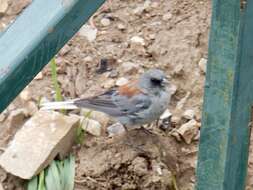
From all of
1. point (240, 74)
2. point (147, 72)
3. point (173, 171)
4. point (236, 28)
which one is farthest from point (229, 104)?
point (147, 72)

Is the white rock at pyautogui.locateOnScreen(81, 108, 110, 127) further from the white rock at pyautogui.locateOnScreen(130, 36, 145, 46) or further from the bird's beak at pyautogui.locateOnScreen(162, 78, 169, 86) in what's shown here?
the white rock at pyautogui.locateOnScreen(130, 36, 145, 46)

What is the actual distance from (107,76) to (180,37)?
481mm

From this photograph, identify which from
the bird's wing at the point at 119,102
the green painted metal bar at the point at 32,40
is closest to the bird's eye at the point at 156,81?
the bird's wing at the point at 119,102

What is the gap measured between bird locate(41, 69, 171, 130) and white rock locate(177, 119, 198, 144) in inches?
6.3

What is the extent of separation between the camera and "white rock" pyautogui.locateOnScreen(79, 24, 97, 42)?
186 inches

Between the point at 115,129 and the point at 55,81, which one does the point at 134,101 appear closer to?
the point at 115,129

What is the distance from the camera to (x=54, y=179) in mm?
3793

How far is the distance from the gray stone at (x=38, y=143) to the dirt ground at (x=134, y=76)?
0.24ft

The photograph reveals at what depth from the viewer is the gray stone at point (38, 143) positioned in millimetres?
3814

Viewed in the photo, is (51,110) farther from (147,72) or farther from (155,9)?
(155,9)

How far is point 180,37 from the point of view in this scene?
461cm

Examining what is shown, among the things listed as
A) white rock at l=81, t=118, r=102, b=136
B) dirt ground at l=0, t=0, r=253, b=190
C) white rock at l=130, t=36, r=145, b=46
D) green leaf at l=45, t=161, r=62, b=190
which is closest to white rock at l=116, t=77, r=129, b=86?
dirt ground at l=0, t=0, r=253, b=190

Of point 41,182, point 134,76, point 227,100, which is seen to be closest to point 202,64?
point 134,76

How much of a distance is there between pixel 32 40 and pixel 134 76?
8.72 ft
